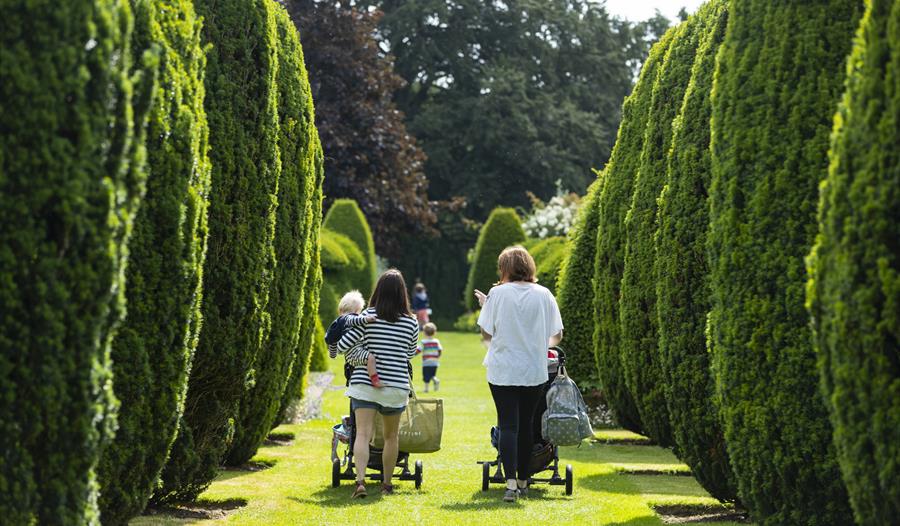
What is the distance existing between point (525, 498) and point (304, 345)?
3.73 m

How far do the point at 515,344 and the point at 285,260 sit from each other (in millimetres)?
2395

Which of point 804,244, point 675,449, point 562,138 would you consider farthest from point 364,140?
point 804,244

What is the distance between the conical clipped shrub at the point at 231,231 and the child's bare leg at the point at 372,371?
81 cm

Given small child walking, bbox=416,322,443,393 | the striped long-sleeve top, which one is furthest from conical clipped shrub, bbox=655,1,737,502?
small child walking, bbox=416,322,443,393

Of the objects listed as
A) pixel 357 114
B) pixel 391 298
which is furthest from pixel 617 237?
pixel 357 114

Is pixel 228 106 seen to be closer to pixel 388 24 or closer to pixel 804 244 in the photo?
pixel 804 244

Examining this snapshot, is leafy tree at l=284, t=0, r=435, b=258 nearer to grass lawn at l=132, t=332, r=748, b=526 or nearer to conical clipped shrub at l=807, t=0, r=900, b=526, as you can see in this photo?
grass lawn at l=132, t=332, r=748, b=526

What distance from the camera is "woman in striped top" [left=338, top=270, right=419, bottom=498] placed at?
8.66 metres

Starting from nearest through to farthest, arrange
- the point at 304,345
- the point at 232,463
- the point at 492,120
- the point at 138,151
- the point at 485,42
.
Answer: the point at 138,151 → the point at 232,463 → the point at 304,345 → the point at 492,120 → the point at 485,42

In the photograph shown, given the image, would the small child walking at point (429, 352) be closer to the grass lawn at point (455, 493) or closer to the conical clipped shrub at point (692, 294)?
the grass lawn at point (455, 493)

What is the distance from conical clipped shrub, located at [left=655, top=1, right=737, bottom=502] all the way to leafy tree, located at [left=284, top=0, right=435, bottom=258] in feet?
88.5

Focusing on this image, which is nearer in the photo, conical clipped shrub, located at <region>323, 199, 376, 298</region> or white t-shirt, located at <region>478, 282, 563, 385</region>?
white t-shirt, located at <region>478, 282, 563, 385</region>

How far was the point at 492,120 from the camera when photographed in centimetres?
4412

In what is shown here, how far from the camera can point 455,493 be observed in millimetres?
9078
